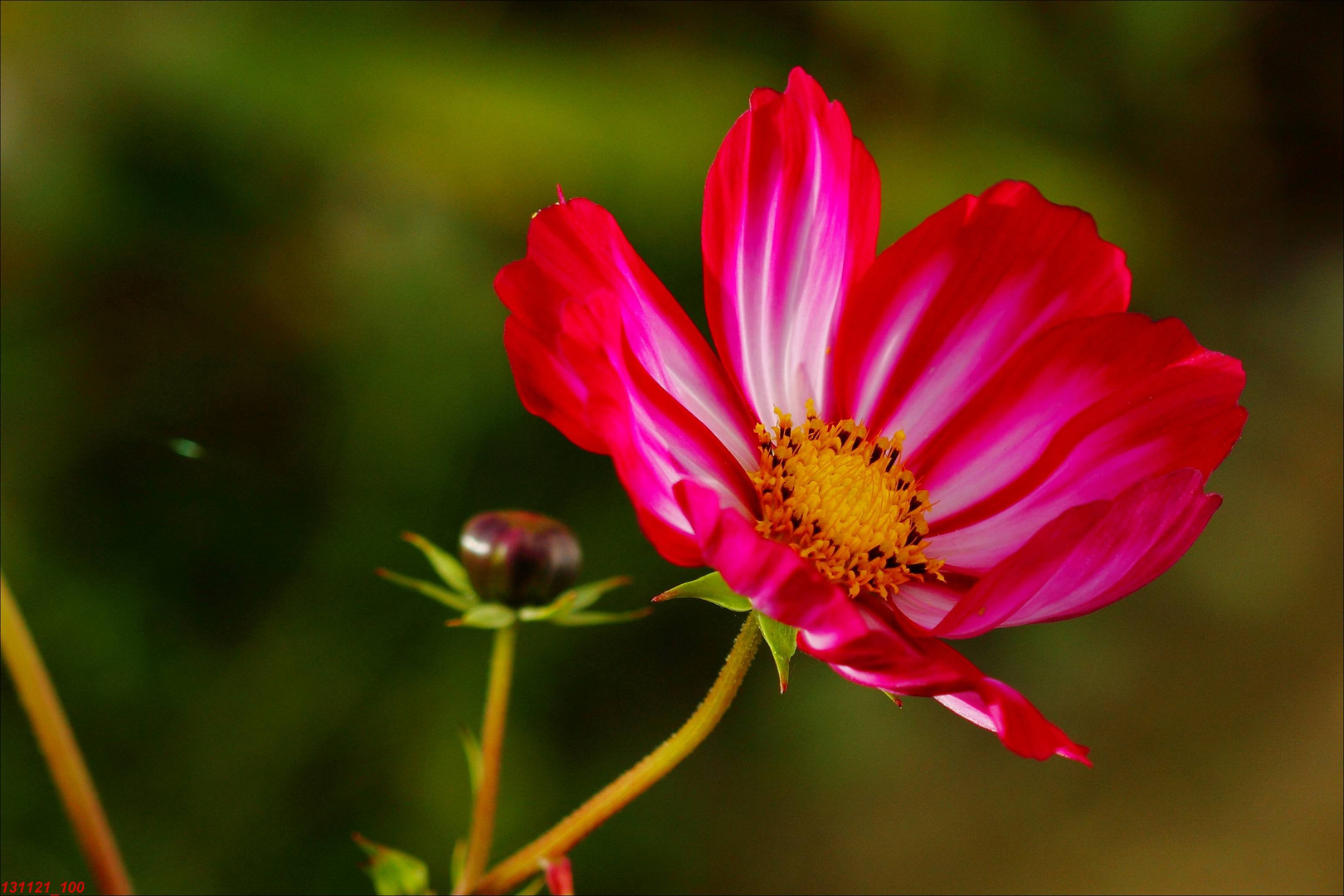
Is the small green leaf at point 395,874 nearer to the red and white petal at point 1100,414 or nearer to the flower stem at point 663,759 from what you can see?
the flower stem at point 663,759

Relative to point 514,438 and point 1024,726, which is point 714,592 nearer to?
point 1024,726

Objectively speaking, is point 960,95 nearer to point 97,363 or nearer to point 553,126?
point 553,126

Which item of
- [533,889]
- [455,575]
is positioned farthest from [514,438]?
[533,889]

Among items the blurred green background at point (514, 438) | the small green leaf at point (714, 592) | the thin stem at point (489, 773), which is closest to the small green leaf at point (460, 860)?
the thin stem at point (489, 773)

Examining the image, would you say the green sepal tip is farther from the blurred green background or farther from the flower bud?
the blurred green background

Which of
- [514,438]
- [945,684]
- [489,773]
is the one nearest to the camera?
Result: [945,684]

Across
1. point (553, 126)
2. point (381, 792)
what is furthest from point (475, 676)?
point (553, 126)

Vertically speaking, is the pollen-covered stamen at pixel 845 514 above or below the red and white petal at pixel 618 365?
below
